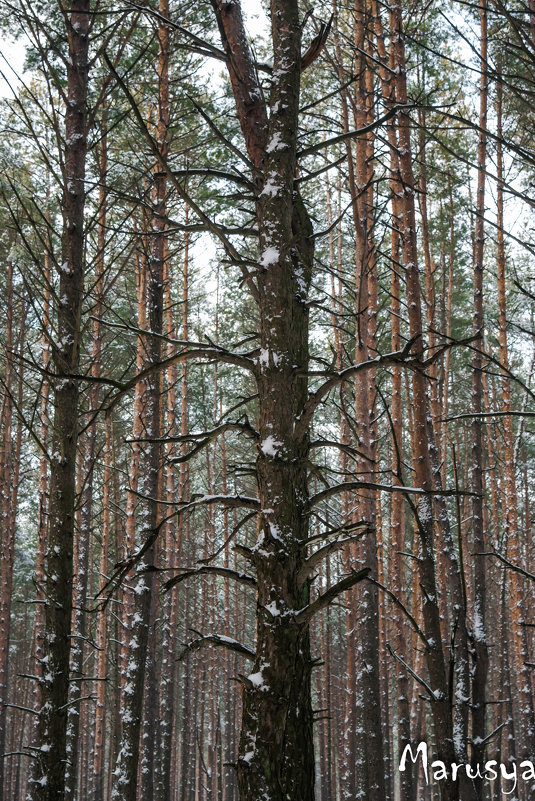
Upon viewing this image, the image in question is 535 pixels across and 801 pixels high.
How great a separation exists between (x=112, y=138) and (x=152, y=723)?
10180 millimetres

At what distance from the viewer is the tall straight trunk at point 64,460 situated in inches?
132

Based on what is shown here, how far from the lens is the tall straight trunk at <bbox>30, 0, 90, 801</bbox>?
3.35 m

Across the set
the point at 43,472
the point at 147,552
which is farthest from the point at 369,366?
the point at 43,472

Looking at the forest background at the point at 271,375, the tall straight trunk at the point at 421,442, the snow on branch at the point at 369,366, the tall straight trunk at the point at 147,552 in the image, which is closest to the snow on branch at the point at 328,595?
the forest background at the point at 271,375

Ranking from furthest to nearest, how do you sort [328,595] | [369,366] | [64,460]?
[64,460]
[369,366]
[328,595]

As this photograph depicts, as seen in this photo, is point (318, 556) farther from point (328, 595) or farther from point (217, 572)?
point (217, 572)

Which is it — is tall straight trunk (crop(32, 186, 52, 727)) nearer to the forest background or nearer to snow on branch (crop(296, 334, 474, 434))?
the forest background

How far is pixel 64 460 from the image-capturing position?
3.76 m

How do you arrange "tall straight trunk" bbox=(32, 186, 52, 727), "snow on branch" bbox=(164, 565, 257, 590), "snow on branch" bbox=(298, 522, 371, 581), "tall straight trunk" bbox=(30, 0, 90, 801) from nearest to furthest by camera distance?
"snow on branch" bbox=(298, 522, 371, 581) → "snow on branch" bbox=(164, 565, 257, 590) → "tall straight trunk" bbox=(30, 0, 90, 801) → "tall straight trunk" bbox=(32, 186, 52, 727)

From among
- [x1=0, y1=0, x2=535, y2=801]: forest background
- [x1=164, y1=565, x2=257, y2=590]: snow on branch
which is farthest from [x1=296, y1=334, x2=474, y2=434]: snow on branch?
[x1=164, y1=565, x2=257, y2=590]: snow on branch

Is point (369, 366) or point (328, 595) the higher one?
point (369, 366)

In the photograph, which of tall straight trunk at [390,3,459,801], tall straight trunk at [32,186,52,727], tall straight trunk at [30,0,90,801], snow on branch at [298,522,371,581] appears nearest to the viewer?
snow on branch at [298,522,371,581]

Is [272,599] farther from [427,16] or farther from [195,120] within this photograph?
[427,16]

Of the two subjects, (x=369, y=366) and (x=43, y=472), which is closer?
(x=369, y=366)
